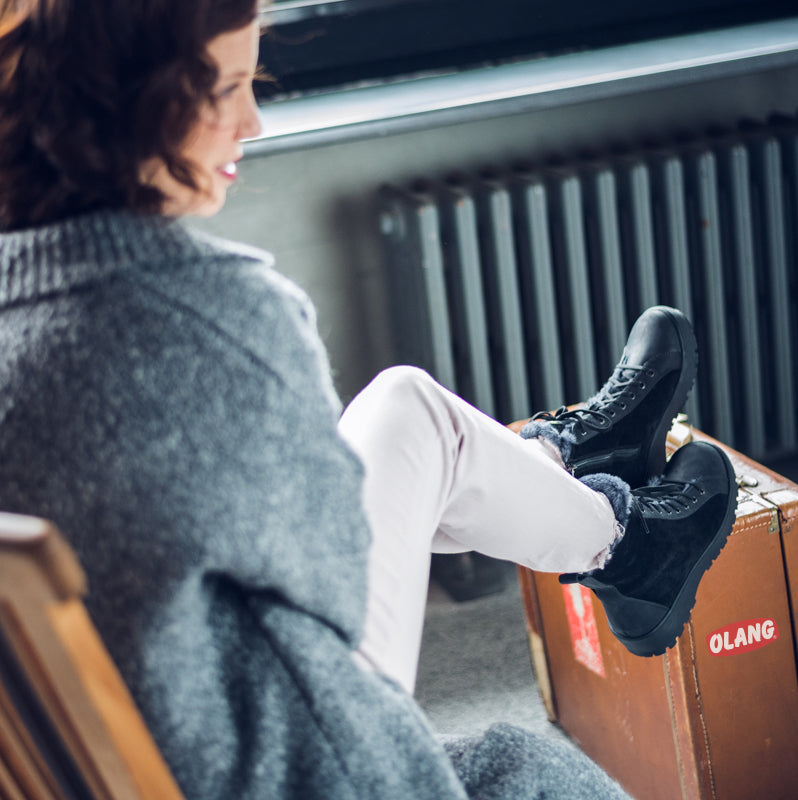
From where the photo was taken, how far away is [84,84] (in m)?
0.71

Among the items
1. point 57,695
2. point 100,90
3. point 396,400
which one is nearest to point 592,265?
point 396,400

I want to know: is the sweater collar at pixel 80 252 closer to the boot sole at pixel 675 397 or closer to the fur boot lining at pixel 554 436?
the fur boot lining at pixel 554 436

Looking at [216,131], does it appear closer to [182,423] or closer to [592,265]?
[182,423]

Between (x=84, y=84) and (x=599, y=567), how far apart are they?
0.68 meters

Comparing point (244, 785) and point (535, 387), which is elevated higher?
point (244, 785)

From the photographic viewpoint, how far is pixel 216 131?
80 cm

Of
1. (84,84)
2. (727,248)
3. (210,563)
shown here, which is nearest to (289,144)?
(727,248)

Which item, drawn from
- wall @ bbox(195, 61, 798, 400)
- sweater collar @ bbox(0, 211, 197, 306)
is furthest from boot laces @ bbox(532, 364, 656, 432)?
wall @ bbox(195, 61, 798, 400)

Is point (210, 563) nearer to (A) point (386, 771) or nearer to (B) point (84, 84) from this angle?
(A) point (386, 771)

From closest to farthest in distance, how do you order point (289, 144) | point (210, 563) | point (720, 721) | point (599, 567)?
point (210, 563)
point (599, 567)
point (720, 721)
point (289, 144)

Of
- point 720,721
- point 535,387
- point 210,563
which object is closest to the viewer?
point 210,563

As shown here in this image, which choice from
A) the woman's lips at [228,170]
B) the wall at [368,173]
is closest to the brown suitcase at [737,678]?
the woman's lips at [228,170]

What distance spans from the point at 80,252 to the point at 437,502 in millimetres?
391

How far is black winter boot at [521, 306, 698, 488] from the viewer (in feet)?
4.02
